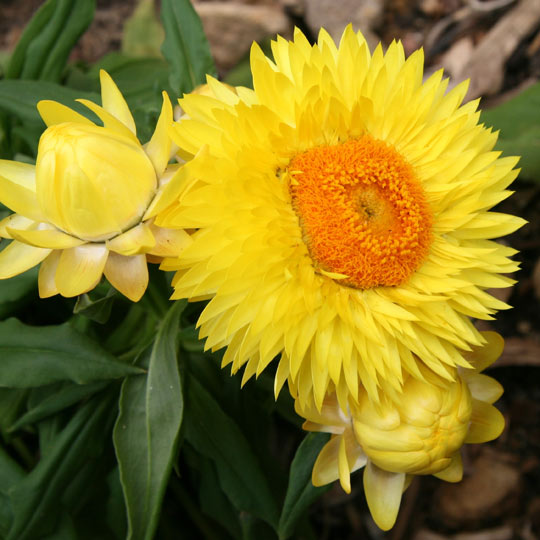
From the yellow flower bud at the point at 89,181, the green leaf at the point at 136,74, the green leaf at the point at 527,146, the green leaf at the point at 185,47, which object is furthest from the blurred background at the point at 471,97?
the yellow flower bud at the point at 89,181

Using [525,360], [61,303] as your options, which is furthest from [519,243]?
[61,303]

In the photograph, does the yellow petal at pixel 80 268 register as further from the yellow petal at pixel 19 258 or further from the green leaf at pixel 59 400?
the green leaf at pixel 59 400

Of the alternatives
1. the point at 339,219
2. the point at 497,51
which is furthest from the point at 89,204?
the point at 497,51

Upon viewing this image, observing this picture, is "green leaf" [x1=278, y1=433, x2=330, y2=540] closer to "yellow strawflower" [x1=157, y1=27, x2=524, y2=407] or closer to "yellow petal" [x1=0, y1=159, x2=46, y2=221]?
"yellow strawflower" [x1=157, y1=27, x2=524, y2=407]

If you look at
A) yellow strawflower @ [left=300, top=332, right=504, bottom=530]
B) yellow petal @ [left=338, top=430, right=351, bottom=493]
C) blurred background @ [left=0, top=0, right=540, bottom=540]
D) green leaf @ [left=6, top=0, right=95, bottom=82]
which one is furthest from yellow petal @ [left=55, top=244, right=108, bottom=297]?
blurred background @ [left=0, top=0, right=540, bottom=540]

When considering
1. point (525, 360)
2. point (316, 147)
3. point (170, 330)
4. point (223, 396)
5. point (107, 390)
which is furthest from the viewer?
point (525, 360)

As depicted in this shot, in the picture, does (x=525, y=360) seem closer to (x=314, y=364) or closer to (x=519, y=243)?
(x=519, y=243)
